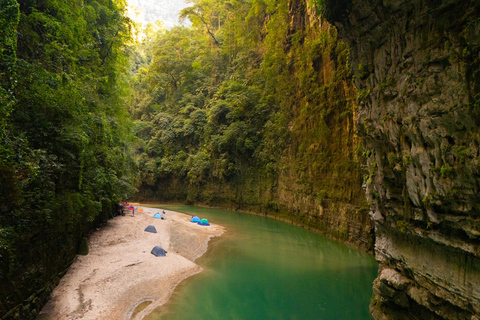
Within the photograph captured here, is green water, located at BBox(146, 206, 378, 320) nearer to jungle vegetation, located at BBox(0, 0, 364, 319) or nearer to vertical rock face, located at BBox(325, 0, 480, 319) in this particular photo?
vertical rock face, located at BBox(325, 0, 480, 319)

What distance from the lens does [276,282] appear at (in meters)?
12.2

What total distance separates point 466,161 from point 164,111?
41.3 meters

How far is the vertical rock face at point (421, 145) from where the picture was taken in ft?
18.1

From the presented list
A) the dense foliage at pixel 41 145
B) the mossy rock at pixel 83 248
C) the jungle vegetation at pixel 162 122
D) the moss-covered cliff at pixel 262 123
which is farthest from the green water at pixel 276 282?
the mossy rock at pixel 83 248

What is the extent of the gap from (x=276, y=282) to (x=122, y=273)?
21.0 feet

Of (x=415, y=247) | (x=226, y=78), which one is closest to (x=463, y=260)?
(x=415, y=247)

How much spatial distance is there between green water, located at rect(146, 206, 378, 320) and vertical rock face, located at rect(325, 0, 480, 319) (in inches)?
78.2

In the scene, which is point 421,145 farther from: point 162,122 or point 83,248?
point 162,122

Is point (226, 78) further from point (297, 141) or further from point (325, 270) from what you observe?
point (325, 270)

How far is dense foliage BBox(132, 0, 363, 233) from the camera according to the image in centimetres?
1950

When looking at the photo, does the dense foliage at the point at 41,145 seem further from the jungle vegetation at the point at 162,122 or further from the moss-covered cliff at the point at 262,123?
the moss-covered cliff at the point at 262,123

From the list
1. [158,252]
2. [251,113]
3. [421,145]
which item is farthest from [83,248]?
[251,113]

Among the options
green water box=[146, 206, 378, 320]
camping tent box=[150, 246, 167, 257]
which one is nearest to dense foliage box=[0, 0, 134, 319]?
camping tent box=[150, 246, 167, 257]

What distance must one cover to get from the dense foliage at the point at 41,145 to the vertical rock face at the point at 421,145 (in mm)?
9060
